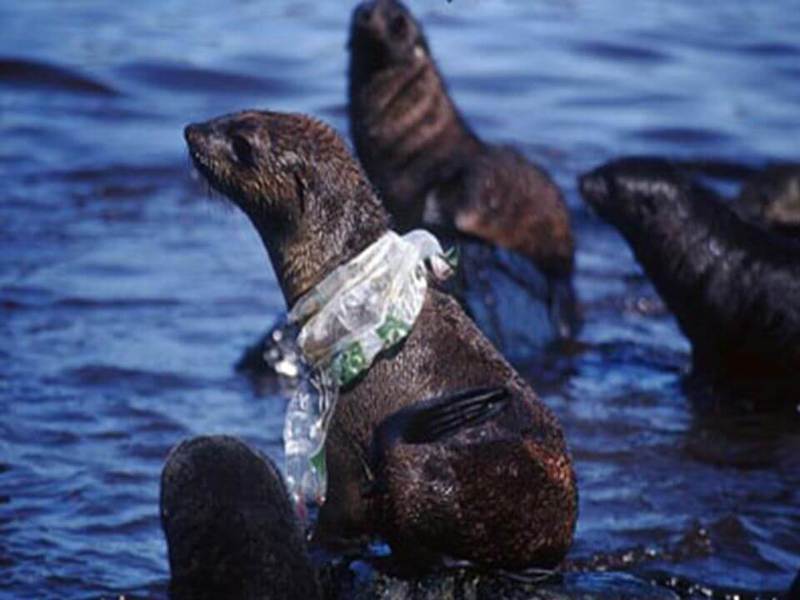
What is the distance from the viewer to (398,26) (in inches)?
491

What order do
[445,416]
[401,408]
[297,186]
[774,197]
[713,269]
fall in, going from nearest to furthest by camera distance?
[445,416], [401,408], [297,186], [713,269], [774,197]

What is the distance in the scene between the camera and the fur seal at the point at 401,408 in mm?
6992

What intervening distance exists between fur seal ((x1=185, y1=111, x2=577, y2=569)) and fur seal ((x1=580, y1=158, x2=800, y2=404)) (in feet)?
12.7

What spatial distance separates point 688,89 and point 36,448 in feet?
34.5

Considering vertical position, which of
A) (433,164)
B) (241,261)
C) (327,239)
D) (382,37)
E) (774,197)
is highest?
(382,37)

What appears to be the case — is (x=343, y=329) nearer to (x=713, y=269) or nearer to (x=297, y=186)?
(x=297, y=186)

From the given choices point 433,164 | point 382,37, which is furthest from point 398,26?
point 433,164

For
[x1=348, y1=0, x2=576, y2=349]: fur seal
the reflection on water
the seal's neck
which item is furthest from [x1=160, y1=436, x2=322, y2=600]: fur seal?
[x1=348, y1=0, x2=576, y2=349]: fur seal

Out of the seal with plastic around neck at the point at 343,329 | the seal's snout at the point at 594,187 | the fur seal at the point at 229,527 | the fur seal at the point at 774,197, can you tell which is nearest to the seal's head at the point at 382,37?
the seal's snout at the point at 594,187

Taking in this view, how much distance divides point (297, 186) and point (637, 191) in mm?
4467

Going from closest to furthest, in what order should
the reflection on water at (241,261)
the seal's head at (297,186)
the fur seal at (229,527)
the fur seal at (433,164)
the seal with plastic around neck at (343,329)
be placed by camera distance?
the fur seal at (229,527) → the seal with plastic around neck at (343,329) → the seal's head at (297,186) → the reflection on water at (241,261) → the fur seal at (433,164)

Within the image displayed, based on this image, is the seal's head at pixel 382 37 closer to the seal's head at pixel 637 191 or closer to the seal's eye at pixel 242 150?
the seal's head at pixel 637 191

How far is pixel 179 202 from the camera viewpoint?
14.5 metres

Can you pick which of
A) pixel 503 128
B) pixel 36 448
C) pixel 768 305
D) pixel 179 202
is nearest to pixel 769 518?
pixel 768 305
